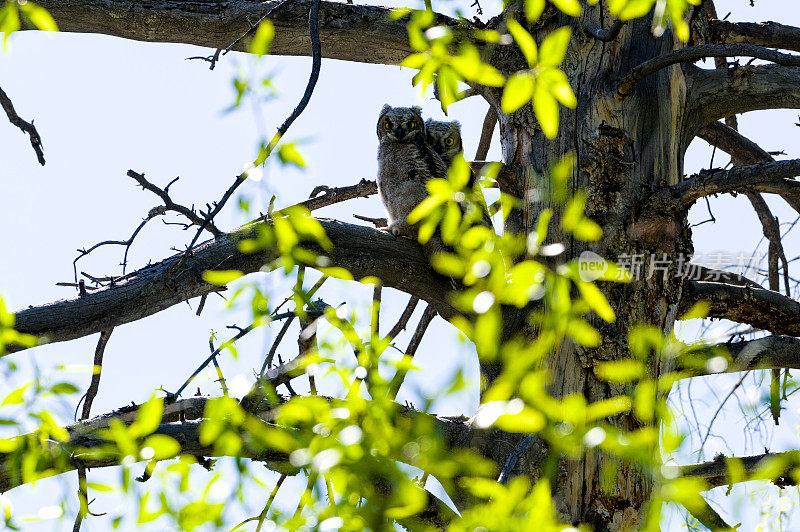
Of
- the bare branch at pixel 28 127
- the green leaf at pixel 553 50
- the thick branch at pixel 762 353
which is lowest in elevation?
the thick branch at pixel 762 353

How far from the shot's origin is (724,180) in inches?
105

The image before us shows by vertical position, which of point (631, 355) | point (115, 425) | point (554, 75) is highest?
point (554, 75)

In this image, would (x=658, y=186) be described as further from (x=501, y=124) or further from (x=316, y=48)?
(x=316, y=48)

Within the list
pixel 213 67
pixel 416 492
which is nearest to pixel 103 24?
pixel 213 67

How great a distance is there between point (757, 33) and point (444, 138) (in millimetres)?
1655

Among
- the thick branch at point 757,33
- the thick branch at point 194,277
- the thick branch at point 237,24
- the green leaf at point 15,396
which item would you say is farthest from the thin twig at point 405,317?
the green leaf at point 15,396

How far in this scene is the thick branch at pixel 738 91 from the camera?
3127mm

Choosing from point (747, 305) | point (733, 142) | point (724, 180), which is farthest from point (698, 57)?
point (733, 142)

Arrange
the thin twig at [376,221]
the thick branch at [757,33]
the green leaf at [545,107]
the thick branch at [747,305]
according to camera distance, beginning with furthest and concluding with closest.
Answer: the thin twig at [376,221] → the thick branch at [757,33] → the thick branch at [747,305] → the green leaf at [545,107]

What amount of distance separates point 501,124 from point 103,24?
5.21 feet

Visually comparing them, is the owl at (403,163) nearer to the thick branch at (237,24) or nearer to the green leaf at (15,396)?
the thick branch at (237,24)

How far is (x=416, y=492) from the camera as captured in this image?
126 cm

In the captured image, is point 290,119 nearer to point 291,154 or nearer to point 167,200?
point 291,154

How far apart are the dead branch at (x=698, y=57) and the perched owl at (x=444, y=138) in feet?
5.18
